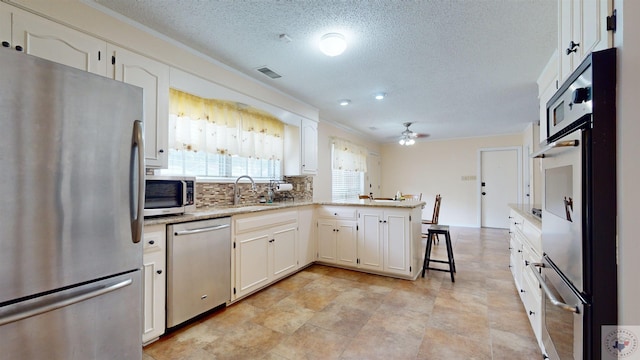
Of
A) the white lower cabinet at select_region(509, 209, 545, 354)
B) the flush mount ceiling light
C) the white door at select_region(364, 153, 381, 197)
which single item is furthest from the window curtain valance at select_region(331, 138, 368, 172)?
the white lower cabinet at select_region(509, 209, 545, 354)

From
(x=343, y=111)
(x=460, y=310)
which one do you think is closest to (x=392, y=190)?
(x=343, y=111)

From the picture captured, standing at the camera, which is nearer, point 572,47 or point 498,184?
point 572,47

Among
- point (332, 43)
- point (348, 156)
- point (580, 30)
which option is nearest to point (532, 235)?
point (580, 30)

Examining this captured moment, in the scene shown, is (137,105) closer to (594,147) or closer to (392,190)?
(594,147)

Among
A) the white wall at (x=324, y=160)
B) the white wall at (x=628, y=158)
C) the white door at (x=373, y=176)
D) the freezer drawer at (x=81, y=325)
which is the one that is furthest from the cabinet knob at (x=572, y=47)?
the white door at (x=373, y=176)

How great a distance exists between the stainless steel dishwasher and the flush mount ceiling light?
1702mm

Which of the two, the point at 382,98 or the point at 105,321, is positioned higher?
the point at 382,98

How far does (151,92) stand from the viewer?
2125mm

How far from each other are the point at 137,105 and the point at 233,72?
5.08ft

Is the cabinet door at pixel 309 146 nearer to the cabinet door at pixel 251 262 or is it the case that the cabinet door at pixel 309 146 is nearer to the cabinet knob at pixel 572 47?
the cabinet door at pixel 251 262

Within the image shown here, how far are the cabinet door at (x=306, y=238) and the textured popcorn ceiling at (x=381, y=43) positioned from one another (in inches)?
62.5

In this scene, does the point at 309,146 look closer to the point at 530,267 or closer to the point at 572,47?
the point at 530,267

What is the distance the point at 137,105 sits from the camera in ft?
4.80

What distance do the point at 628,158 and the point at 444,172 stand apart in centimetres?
671
